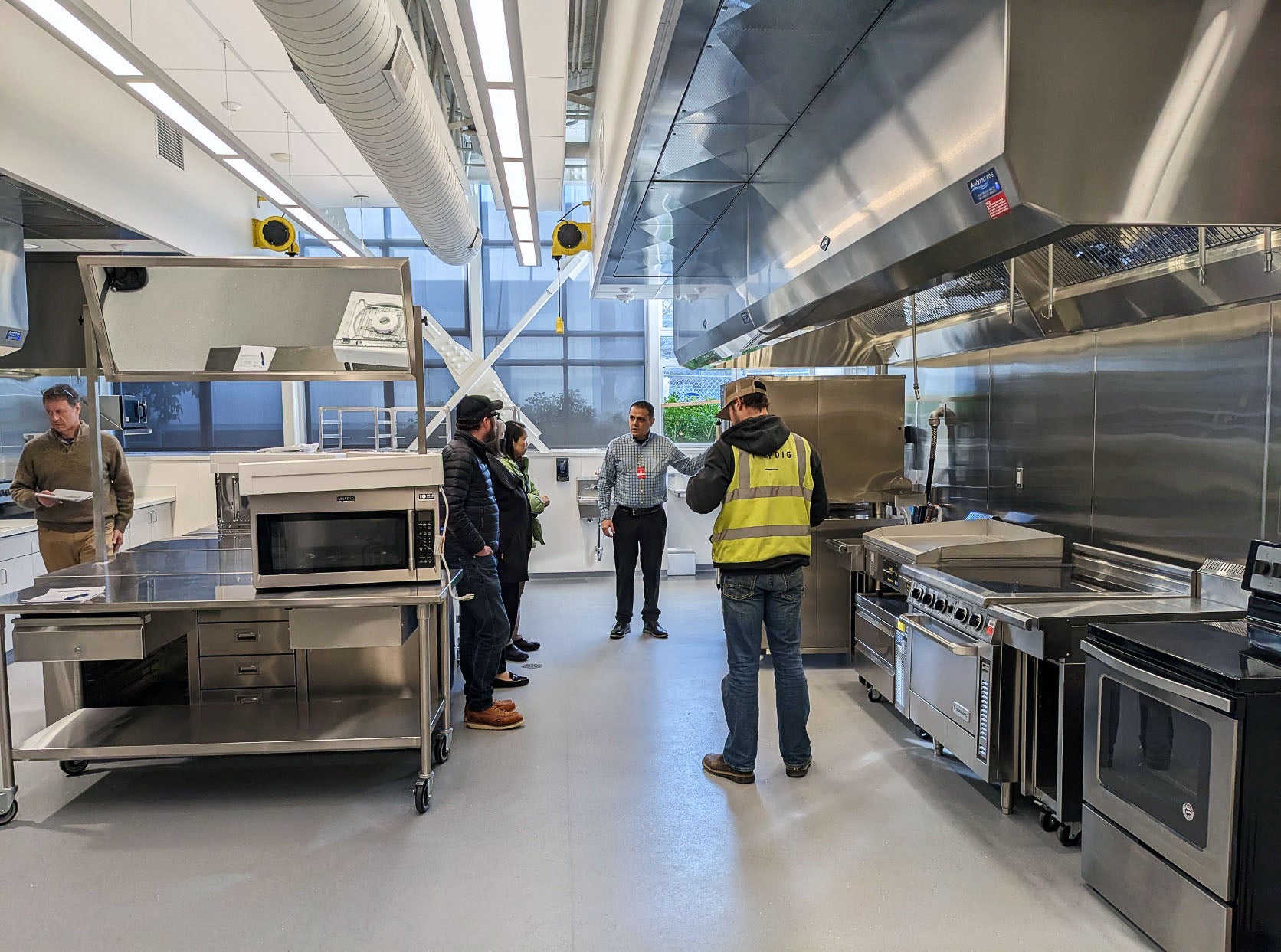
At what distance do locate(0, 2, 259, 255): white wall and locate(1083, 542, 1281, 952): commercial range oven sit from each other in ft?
17.9

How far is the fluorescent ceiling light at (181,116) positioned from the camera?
3430 millimetres

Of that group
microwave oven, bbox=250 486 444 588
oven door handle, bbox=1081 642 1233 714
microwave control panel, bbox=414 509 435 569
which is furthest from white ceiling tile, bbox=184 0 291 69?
oven door handle, bbox=1081 642 1233 714

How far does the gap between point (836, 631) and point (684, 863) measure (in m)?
2.50

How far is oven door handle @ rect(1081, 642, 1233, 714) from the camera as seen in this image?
6.76ft

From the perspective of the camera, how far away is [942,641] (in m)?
3.28

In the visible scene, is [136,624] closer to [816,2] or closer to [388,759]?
[388,759]

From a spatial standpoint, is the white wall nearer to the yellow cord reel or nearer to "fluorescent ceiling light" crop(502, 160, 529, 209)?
the yellow cord reel

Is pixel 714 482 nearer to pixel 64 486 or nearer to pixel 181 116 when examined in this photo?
pixel 181 116

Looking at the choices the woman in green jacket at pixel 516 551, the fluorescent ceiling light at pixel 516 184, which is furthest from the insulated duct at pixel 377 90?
the woman in green jacket at pixel 516 551

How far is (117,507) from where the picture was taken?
5059mm

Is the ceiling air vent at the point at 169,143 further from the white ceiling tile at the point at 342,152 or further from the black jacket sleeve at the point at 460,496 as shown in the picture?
the black jacket sleeve at the point at 460,496

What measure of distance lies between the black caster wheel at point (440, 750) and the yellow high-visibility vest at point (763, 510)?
1461 millimetres

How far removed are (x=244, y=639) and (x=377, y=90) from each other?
2.41m

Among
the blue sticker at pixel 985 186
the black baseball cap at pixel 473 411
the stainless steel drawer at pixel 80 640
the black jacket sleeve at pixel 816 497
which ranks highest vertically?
the blue sticker at pixel 985 186
